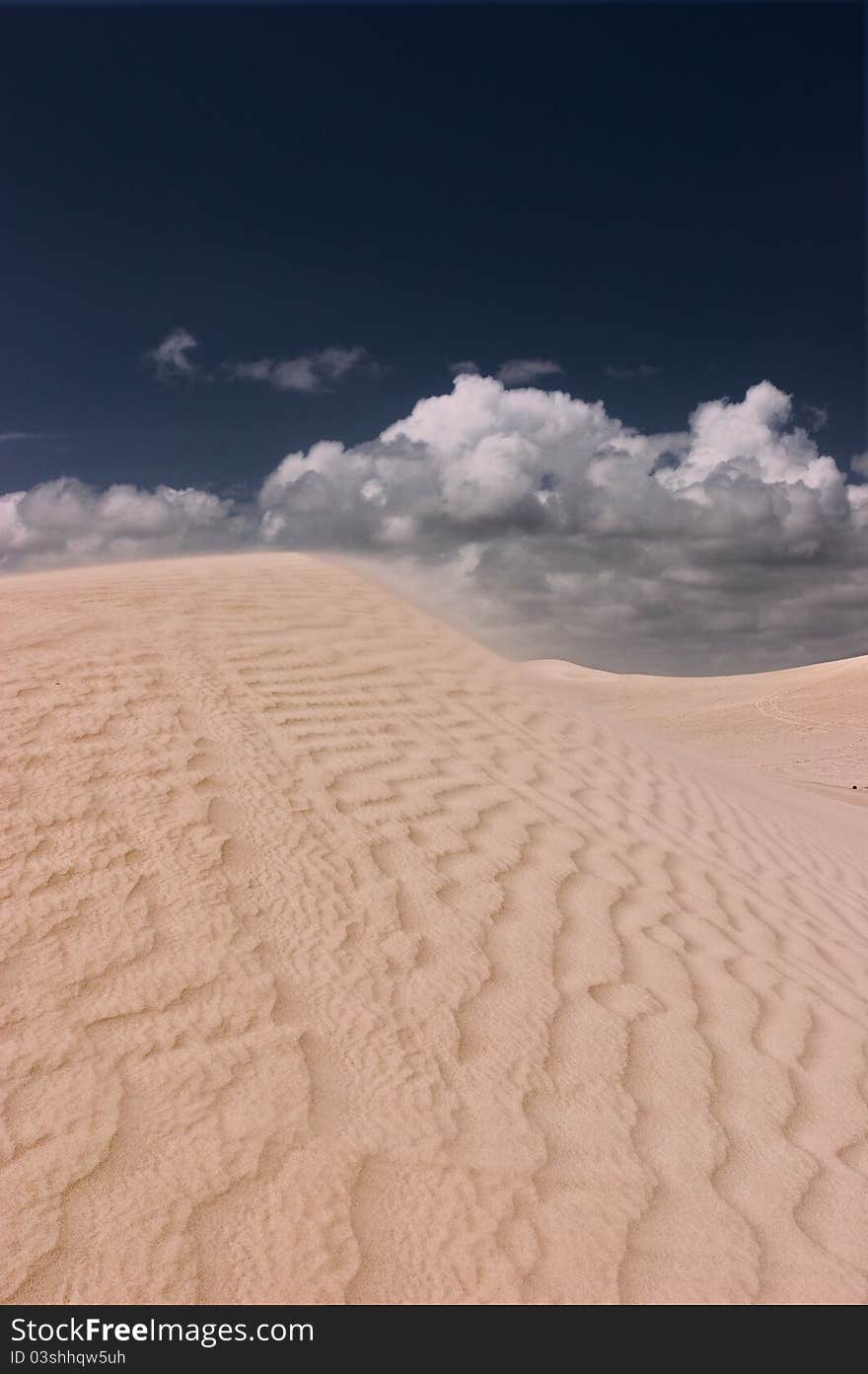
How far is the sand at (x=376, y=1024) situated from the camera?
193cm

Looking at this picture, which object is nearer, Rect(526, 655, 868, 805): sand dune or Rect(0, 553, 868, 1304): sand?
Rect(0, 553, 868, 1304): sand

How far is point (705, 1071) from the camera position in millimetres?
2703

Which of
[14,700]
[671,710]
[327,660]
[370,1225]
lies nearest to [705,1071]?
[370,1225]

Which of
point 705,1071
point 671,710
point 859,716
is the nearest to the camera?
point 705,1071

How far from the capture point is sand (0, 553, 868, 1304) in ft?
6.33

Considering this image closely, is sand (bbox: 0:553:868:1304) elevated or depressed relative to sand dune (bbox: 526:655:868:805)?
elevated

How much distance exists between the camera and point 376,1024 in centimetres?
252

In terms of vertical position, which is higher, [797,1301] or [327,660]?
[327,660]

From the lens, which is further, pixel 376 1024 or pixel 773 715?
pixel 773 715

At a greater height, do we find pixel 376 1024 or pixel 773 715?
pixel 376 1024

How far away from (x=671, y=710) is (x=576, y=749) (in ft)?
77.2

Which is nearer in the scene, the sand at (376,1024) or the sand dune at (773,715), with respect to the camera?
the sand at (376,1024)

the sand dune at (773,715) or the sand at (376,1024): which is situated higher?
the sand at (376,1024)
